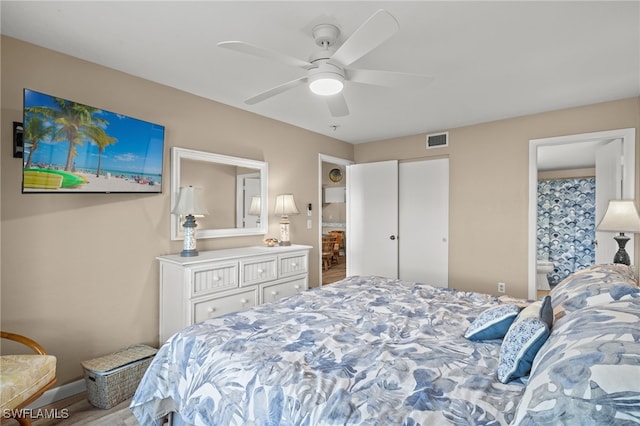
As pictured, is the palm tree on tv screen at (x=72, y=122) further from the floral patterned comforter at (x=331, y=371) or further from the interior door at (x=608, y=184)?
the interior door at (x=608, y=184)

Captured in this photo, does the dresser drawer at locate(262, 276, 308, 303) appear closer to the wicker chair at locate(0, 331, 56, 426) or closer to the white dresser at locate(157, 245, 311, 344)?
the white dresser at locate(157, 245, 311, 344)

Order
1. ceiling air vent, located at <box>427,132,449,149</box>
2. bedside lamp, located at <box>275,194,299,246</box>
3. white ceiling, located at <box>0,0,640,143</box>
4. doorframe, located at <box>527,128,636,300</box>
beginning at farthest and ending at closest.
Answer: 1. ceiling air vent, located at <box>427,132,449,149</box>
2. bedside lamp, located at <box>275,194,299,246</box>
3. doorframe, located at <box>527,128,636,300</box>
4. white ceiling, located at <box>0,0,640,143</box>

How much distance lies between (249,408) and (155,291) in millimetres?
1970

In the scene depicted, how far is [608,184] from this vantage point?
3428 mm

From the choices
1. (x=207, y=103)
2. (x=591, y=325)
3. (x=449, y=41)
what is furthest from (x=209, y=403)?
(x=207, y=103)

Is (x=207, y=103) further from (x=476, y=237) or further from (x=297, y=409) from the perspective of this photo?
(x=476, y=237)

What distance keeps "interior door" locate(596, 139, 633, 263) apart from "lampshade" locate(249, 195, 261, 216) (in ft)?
11.9

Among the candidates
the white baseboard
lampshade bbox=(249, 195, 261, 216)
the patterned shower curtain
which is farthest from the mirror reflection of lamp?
the patterned shower curtain

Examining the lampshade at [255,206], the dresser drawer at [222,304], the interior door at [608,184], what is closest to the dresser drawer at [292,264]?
the dresser drawer at [222,304]

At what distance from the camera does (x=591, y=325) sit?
975 mm

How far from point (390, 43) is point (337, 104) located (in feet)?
1.69

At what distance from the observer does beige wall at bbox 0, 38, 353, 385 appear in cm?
209

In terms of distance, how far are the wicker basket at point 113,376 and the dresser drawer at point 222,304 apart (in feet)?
1.45

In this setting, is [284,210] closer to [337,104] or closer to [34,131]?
[337,104]
